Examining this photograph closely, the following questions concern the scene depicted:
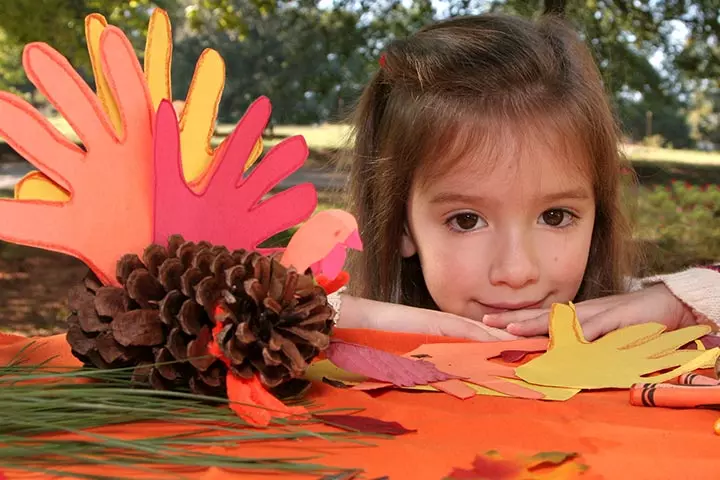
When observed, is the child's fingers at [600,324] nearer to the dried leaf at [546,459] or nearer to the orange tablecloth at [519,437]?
the orange tablecloth at [519,437]

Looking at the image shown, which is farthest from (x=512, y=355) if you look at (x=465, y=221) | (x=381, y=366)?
(x=465, y=221)

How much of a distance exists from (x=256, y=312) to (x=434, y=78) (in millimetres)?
668

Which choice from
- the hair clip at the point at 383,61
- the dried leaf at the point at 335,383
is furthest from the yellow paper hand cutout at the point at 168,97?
the hair clip at the point at 383,61

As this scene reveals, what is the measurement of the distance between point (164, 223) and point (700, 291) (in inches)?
31.5

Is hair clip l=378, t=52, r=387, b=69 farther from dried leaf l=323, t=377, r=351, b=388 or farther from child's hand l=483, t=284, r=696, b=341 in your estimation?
dried leaf l=323, t=377, r=351, b=388

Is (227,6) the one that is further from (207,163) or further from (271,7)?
(207,163)

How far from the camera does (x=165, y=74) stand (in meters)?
0.78

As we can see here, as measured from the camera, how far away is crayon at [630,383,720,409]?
652 millimetres

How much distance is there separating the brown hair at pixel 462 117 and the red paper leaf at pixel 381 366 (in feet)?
1.51

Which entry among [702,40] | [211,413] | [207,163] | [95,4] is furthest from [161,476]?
[702,40]

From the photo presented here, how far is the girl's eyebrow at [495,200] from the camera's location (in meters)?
1.07

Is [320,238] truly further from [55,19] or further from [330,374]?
[55,19]

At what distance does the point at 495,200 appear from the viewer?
1.06 metres

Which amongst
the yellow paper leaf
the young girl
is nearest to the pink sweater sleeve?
the young girl
